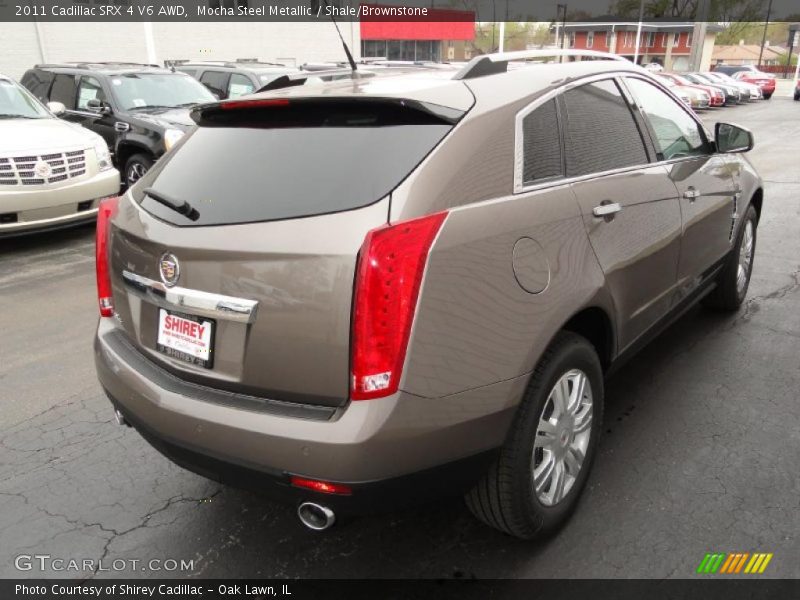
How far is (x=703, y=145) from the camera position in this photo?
3967 millimetres

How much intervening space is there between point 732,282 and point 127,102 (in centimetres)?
807

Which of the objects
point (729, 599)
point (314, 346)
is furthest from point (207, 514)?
point (729, 599)

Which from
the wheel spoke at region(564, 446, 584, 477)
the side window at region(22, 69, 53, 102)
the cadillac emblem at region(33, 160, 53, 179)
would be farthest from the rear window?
the side window at region(22, 69, 53, 102)

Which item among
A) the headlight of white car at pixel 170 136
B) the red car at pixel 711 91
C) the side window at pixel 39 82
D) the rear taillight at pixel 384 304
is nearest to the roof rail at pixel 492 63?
the rear taillight at pixel 384 304

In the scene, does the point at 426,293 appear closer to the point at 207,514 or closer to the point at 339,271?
the point at 339,271

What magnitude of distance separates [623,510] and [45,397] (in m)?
3.14

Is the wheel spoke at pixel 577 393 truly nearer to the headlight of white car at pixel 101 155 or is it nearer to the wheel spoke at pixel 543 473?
the wheel spoke at pixel 543 473

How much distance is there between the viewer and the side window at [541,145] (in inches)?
95.9

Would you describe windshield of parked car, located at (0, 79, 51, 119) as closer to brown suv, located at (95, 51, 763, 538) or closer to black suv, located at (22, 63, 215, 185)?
black suv, located at (22, 63, 215, 185)

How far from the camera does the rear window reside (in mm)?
2100

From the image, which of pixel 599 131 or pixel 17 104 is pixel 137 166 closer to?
pixel 17 104

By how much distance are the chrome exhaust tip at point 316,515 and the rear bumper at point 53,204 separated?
5.76 metres

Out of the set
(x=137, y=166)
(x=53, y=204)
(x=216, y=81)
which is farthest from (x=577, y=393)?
(x=216, y=81)

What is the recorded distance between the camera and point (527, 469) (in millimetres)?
2336
